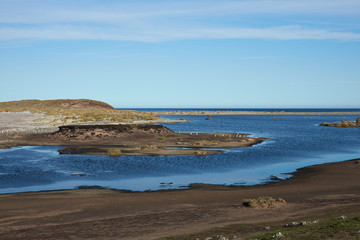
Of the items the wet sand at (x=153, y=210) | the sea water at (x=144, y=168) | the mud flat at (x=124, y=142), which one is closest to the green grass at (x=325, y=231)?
the wet sand at (x=153, y=210)

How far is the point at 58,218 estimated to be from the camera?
16.9 meters

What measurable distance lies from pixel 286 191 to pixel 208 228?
960 cm

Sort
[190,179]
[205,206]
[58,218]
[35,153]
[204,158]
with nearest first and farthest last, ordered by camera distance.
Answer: [58,218] → [205,206] → [190,179] → [204,158] → [35,153]

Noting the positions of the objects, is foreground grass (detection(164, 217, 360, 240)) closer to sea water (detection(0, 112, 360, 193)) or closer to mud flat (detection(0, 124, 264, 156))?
sea water (detection(0, 112, 360, 193))

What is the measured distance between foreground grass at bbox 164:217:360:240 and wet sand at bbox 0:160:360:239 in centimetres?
62

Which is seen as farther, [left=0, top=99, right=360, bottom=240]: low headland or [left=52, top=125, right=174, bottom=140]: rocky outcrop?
[left=52, top=125, right=174, bottom=140]: rocky outcrop

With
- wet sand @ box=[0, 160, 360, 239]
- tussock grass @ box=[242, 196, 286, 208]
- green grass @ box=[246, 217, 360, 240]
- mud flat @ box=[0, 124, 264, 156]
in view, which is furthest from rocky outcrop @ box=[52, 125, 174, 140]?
green grass @ box=[246, 217, 360, 240]

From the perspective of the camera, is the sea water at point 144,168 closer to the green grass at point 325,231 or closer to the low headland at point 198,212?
the low headland at point 198,212

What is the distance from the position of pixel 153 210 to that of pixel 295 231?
23.9 feet

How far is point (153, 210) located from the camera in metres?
18.2

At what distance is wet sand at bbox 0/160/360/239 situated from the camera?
49.1ft

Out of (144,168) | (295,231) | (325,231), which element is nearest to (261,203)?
→ (295,231)

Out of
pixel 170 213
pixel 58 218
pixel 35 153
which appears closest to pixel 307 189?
pixel 170 213

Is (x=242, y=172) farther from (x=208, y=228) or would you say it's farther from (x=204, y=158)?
(x=208, y=228)
